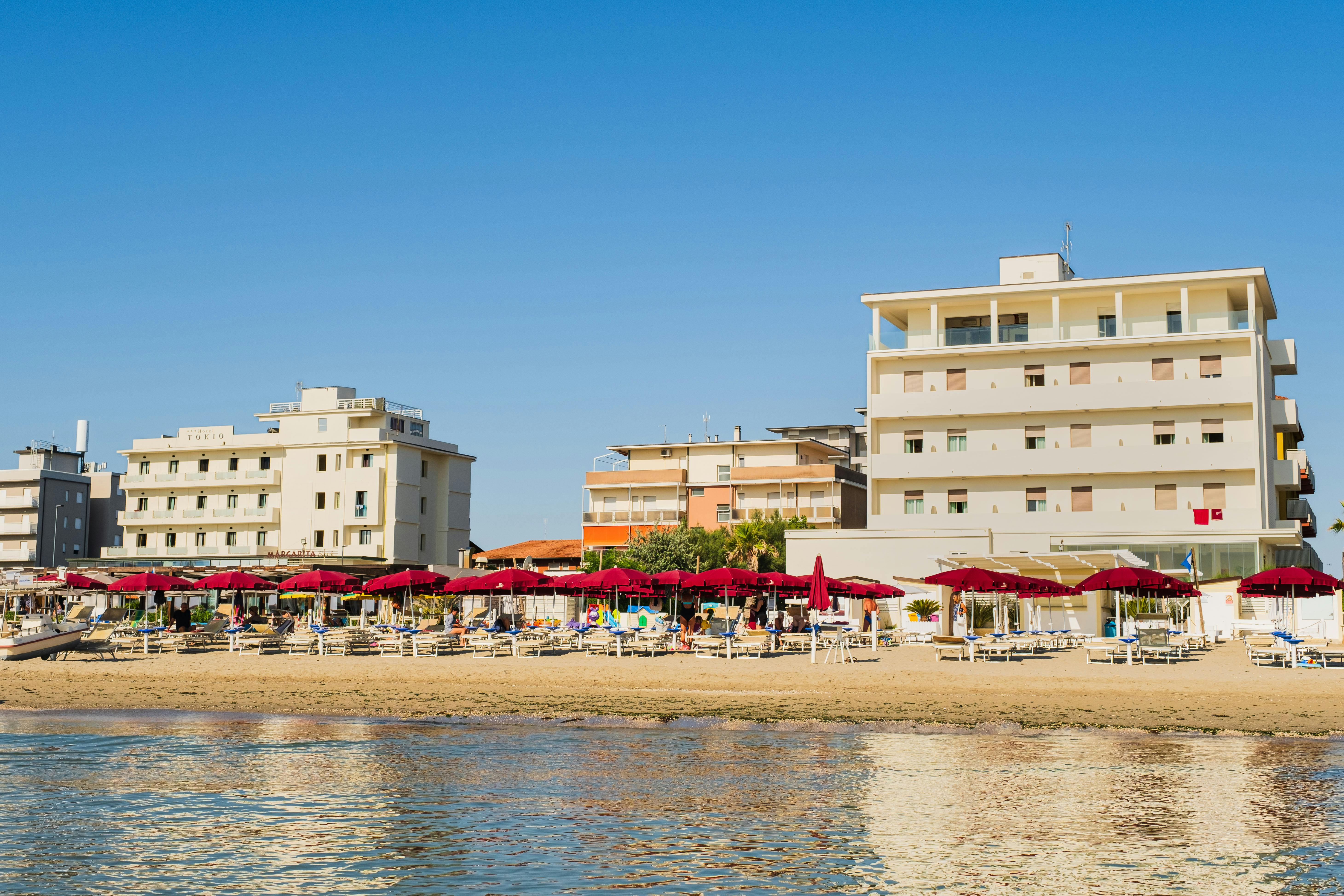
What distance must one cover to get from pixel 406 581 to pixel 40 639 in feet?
31.7

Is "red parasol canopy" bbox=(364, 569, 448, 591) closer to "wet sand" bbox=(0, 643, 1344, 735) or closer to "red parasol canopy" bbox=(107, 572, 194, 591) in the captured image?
"wet sand" bbox=(0, 643, 1344, 735)

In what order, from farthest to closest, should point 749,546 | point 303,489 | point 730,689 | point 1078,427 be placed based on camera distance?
1. point 303,489
2. point 749,546
3. point 1078,427
4. point 730,689

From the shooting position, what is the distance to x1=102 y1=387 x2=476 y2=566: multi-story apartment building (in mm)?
82125

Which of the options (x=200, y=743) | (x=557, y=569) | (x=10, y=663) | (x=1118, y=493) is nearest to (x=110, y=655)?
(x=10, y=663)

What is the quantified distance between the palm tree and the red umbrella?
3488 cm

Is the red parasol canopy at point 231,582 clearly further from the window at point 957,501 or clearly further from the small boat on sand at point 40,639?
the window at point 957,501

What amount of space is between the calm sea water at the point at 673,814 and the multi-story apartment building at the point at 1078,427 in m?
32.9

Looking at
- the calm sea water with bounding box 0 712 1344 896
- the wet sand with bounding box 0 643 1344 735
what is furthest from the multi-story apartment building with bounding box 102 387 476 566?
the calm sea water with bounding box 0 712 1344 896

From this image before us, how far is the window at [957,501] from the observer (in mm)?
54688

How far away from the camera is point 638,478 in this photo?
84.4 m

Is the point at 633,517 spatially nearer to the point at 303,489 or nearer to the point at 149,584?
the point at 303,489

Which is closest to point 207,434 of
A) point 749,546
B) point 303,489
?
point 303,489

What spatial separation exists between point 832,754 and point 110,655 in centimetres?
2484

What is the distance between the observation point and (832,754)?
1734 cm
